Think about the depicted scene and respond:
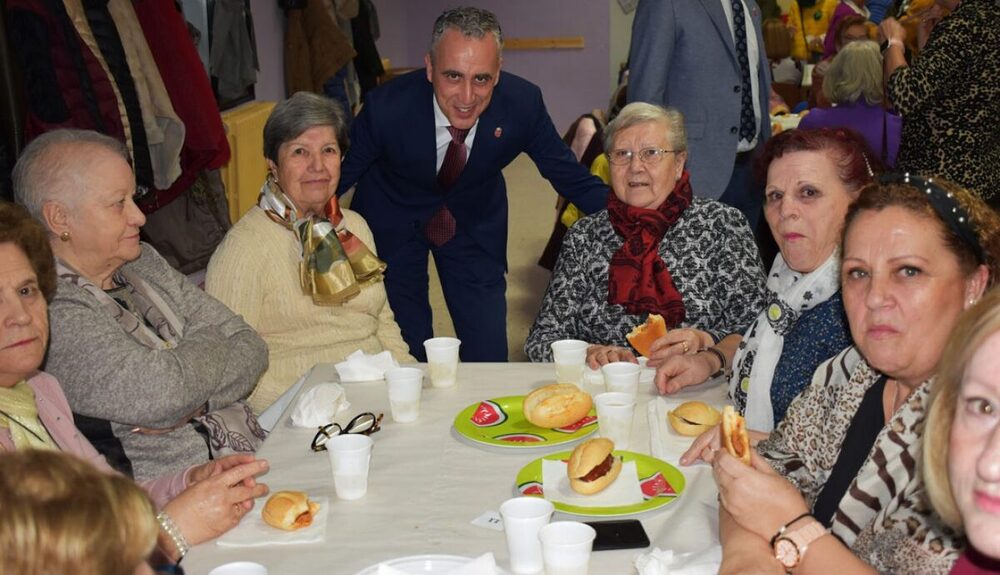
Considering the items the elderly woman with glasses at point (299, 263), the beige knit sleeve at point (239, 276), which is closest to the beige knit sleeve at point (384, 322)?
the elderly woman with glasses at point (299, 263)

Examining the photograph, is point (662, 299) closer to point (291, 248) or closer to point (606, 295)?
point (606, 295)

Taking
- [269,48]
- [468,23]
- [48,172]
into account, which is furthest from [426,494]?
[269,48]

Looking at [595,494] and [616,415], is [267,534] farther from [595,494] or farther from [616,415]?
[616,415]

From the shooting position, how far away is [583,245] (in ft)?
10.2

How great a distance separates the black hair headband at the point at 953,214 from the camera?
1777 mm

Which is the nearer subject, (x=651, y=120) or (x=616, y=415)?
(x=616, y=415)

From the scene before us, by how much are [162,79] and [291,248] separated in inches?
68.5

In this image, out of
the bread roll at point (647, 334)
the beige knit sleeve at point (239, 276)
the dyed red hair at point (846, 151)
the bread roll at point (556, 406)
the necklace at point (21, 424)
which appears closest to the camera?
the necklace at point (21, 424)

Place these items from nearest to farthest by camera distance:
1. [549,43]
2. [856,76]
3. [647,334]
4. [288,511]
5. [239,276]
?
[288,511], [647,334], [239,276], [856,76], [549,43]

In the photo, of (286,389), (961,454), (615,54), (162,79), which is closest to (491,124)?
(286,389)

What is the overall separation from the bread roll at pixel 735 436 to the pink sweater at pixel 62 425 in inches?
41.7

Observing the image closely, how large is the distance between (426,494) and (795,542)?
0.63m

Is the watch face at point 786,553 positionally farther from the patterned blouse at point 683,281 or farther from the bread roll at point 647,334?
the patterned blouse at point 683,281

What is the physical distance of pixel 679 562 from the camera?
163cm
